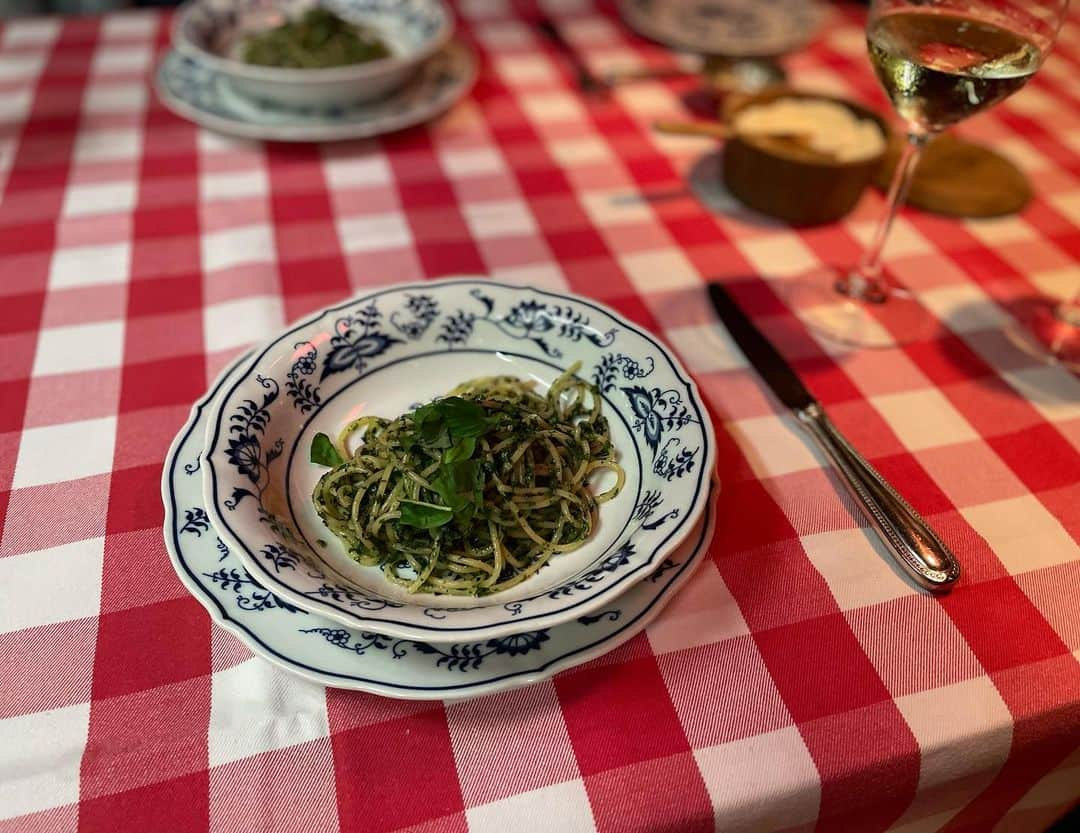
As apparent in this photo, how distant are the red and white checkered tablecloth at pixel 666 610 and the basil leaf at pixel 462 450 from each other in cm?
21

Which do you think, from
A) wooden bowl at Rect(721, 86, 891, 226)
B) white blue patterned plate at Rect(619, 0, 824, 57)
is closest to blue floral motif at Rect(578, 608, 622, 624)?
wooden bowl at Rect(721, 86, 891, 226)

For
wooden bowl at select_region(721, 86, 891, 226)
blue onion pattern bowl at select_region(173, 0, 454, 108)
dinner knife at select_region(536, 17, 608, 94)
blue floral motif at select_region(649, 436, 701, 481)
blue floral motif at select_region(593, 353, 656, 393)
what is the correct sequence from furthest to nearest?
1. dinner knife at select_region(536, 17, 608, 94)
2. blue onion pattern bowl at select_region(173, 0, 454, 108)
3. wooden bowl at select_region(721, 86, 891, 226)
4. blue floral motif at select_region(593, 353, 656, 393)
5. blue floral motif at select_region(649, 436, 701, 481)

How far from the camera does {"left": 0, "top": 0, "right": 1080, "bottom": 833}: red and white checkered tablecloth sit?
651mm

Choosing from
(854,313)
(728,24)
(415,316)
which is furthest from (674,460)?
(728,24)

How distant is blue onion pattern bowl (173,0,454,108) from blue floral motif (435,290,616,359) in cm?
67

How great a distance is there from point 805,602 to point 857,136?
861 mm

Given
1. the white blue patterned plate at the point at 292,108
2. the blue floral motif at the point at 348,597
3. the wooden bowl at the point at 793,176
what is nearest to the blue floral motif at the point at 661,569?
the blue floral motif at the point at 348,597

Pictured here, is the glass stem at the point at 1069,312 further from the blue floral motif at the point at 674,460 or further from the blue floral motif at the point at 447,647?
the blue floral motif at the point at 447,647

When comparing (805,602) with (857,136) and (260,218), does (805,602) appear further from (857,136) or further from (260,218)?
(260,218)

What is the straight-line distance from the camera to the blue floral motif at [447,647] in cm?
67

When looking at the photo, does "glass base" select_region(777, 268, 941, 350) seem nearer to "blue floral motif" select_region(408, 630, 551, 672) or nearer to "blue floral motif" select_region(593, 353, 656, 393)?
"blue floral motif" select_region(593, 353, 656, 393)

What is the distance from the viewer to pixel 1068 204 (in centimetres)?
138

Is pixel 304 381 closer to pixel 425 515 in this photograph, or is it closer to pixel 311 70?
pixel 425 515

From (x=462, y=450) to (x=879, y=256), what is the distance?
0.80 meters
